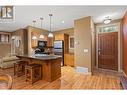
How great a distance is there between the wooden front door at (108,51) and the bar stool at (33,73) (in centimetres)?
342

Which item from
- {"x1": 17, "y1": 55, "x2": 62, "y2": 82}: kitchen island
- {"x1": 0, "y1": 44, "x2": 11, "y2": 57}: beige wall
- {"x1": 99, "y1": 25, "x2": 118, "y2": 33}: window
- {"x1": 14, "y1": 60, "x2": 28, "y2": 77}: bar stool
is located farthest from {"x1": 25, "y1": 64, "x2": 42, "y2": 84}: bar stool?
{"x1": 0, "y1": 44, "x2": 11, "y2": 57}: beige wall

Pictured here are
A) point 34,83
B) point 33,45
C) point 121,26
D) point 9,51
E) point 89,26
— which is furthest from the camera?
point 9,51

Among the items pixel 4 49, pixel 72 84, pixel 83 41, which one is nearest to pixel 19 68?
pixel 72 84

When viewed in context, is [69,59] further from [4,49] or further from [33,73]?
[4,49]

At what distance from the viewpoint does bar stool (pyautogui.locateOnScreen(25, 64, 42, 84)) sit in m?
3.69

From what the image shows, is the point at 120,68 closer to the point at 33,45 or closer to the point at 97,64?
the point at 97,64

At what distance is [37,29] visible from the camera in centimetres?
689

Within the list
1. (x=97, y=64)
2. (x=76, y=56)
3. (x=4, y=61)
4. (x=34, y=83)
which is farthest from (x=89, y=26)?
(x=4, y=61)

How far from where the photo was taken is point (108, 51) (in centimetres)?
564

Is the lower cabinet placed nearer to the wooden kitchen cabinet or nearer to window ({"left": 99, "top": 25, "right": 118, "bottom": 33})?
the wooden kitchen cabinet

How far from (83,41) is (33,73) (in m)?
2.50

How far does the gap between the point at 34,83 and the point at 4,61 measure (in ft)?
10.2
